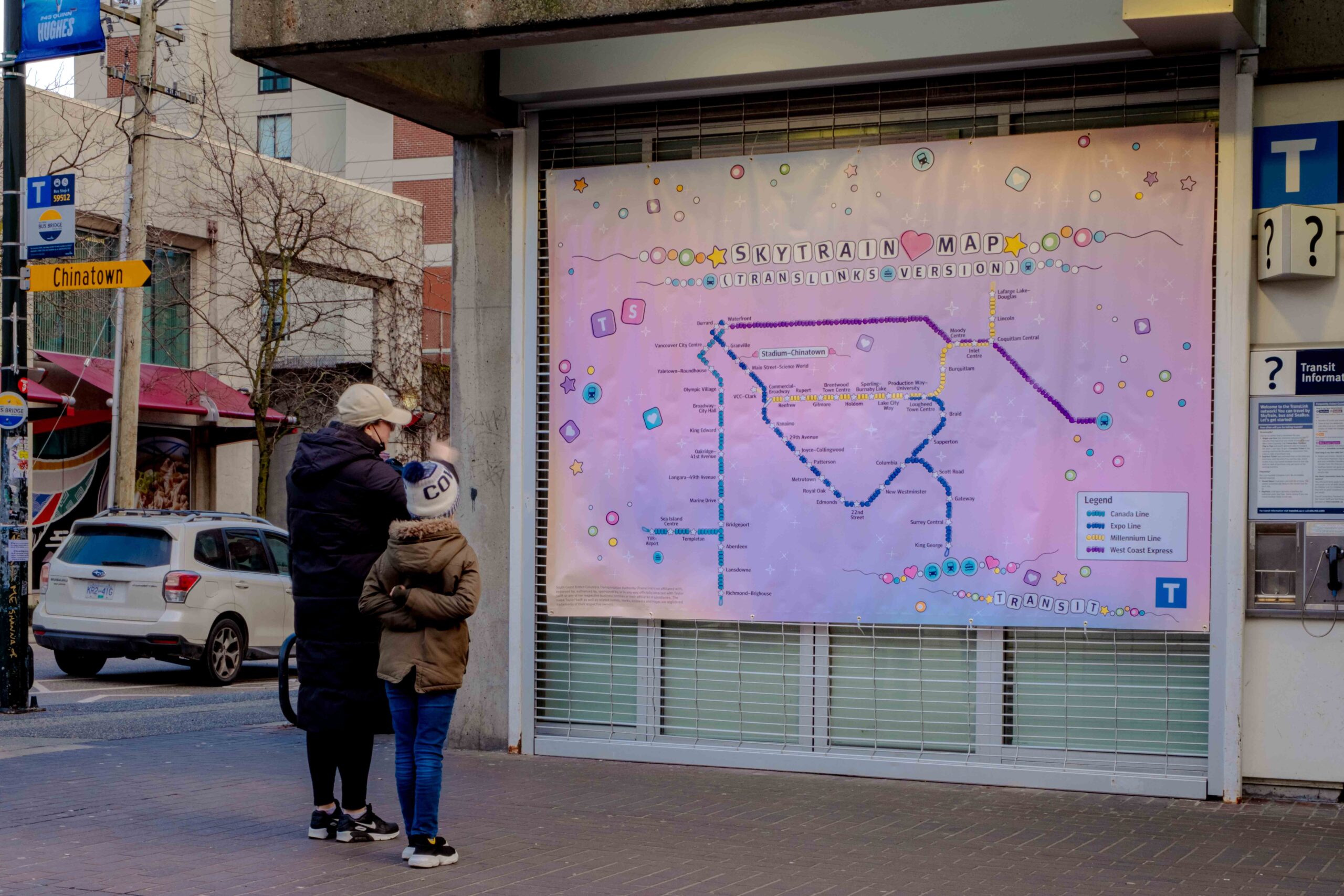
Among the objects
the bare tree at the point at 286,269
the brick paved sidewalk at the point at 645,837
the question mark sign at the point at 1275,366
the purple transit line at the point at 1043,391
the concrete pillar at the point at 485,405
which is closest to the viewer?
the brick paved sidewalk at the point at 645,837

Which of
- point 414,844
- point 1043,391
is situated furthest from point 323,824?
point 1043,391

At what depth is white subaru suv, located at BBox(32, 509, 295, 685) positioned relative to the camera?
1490 cm

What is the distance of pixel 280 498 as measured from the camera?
1353 inches

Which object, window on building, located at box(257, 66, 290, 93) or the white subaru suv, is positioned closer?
the white subaru suv

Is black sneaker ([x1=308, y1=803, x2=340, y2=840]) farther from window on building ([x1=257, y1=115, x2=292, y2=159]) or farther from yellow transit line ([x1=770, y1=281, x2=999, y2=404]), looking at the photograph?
window on building ([x1=257, y1=115, x2=292, y2=159])

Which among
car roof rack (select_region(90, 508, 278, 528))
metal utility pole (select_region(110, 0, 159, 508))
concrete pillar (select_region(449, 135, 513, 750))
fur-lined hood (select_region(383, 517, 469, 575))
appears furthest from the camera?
metal utility pole (select_region(110, 0, 159, 508))

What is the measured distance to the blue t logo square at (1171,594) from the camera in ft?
26.6

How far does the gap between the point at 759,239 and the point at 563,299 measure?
133cm

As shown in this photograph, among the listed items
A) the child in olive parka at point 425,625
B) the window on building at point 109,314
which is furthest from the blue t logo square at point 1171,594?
the window on building at point 109,314

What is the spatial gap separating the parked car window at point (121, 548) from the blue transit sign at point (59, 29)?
496cm

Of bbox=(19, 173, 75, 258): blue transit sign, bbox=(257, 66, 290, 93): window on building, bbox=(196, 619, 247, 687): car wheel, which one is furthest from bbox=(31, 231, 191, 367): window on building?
bbox=(257, 66, 290, 93): window on building

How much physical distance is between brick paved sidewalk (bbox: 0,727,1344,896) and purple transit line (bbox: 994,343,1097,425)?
2028mm

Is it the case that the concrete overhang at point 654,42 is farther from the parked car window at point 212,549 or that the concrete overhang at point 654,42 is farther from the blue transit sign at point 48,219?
the parked car window at point 212,549

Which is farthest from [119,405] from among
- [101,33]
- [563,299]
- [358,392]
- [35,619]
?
[358,392]
